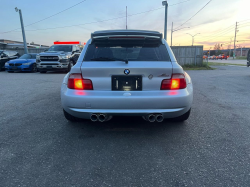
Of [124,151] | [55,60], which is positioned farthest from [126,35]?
[55,60]

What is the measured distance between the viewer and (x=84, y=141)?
10.1 feet

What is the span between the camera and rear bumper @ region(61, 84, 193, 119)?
2820 mm

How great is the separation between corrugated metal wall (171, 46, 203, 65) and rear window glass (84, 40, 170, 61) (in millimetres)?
18646

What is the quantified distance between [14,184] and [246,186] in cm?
231

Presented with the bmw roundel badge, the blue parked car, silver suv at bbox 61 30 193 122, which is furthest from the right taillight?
the blue parked car

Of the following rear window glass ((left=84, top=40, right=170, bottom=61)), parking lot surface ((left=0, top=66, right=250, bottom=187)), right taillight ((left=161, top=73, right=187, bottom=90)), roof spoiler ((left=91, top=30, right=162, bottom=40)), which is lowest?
parking lot surface ((left=0, top=66, right=250, bottom=187))

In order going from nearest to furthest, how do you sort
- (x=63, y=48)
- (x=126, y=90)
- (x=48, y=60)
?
(x=126, y=90)
(x=48, y=60)
(x=63, y=48)

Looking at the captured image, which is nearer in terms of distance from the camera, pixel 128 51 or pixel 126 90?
pixel 126 90

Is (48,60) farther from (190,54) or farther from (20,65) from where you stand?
(190,54)

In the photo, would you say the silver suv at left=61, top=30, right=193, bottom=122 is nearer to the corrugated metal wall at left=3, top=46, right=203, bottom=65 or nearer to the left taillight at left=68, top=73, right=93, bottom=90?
the left taillight at left=68, top=73, right=93, bottom=90

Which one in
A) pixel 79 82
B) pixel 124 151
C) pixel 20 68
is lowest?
pixel 124 151

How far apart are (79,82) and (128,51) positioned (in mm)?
954

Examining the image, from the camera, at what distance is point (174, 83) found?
2.95m

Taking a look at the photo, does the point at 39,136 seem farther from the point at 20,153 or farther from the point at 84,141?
the point at 84,141
